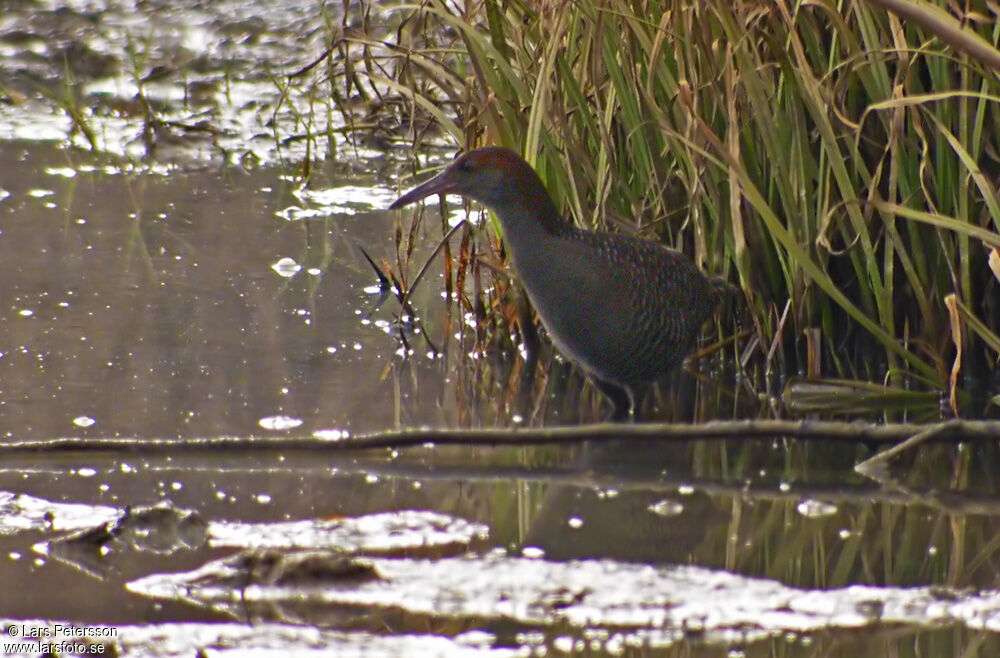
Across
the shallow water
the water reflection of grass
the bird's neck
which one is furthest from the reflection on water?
the water reflection of grass

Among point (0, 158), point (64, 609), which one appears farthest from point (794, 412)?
point (0, 158)

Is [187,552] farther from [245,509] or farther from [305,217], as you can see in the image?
[305,217]

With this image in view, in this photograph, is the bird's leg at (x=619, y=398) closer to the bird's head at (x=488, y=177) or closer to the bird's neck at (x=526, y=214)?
the bird's neck at (x=526, y=214)

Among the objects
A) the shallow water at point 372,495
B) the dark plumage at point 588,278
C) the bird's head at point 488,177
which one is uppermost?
the bird's head at point 488,177

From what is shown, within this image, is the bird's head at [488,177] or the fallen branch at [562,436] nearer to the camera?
the fallen branch at [562,436]

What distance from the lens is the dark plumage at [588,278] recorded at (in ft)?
10.4

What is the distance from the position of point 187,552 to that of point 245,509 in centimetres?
22

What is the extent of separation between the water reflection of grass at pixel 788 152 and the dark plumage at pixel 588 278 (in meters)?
0.20

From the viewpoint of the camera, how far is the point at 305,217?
484 centimetres

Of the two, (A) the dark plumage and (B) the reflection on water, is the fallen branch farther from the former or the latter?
(A) the dark plumage

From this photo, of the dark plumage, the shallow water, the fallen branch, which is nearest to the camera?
the shallow water

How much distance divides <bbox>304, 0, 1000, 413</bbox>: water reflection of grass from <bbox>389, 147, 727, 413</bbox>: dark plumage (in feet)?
0.65

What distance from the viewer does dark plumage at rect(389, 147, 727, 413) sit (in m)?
3.17

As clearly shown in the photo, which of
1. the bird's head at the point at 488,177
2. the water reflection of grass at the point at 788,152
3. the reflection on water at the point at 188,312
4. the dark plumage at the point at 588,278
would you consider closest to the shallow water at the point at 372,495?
the reflection on water at the point at 188,312
